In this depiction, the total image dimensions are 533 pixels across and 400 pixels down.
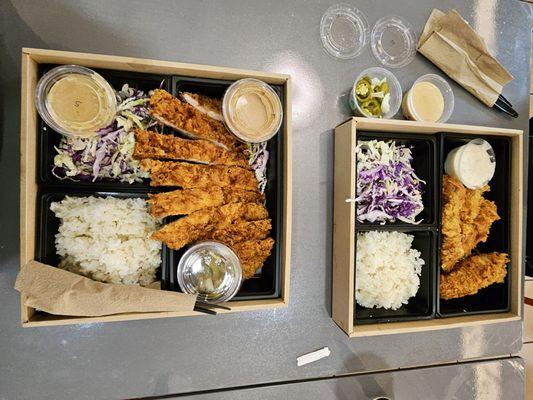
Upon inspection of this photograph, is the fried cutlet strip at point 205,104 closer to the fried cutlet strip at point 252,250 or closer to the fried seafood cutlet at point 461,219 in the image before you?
the fried cutlet strip at point 252,250

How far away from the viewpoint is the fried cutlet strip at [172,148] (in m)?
1.51

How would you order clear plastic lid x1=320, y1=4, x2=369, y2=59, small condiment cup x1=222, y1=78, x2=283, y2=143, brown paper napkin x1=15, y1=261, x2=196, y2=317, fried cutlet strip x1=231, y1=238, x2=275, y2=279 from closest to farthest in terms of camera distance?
brown paper napkin x1=15, y1=261, x2=196, y2=317 → small condiment cup x1=222, y1=78, x2=283, y2=143 → fried cutlet strip x1=231, y1=238, x2=275, y2=279 → clear plastic lid x1=320, y1=4, x2=369, y2=59

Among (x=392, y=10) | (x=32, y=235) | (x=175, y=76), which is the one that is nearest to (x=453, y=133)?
(x=392, y=10)

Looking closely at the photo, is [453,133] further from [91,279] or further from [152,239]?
[91,279]

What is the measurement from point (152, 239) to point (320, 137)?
99 centimetres

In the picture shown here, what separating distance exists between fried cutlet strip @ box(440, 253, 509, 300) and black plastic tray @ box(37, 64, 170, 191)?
5.32 feet

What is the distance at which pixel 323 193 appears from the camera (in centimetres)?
192

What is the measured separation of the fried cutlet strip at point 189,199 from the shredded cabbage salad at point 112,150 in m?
0.18

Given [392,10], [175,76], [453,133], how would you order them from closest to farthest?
[175,76] < [453,133] < [392,10]

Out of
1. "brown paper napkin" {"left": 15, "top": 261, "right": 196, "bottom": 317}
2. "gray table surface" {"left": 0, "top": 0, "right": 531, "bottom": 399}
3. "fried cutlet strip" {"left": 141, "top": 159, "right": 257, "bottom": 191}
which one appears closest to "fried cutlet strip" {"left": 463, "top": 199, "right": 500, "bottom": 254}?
"gray table surface" {"left": 0, "top": 0, "right": 531, "bottom": 399}

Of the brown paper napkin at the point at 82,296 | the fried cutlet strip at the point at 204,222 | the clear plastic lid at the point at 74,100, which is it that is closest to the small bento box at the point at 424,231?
the fried cutlet strip at the point at 204,222

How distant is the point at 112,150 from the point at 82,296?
2.04 feet

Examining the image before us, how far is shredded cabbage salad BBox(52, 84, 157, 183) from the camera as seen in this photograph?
5.09ft

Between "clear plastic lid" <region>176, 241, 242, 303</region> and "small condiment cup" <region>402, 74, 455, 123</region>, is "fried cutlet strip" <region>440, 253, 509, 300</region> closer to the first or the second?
"small condiment cup" <region>402, 74, 455, 123</region>
